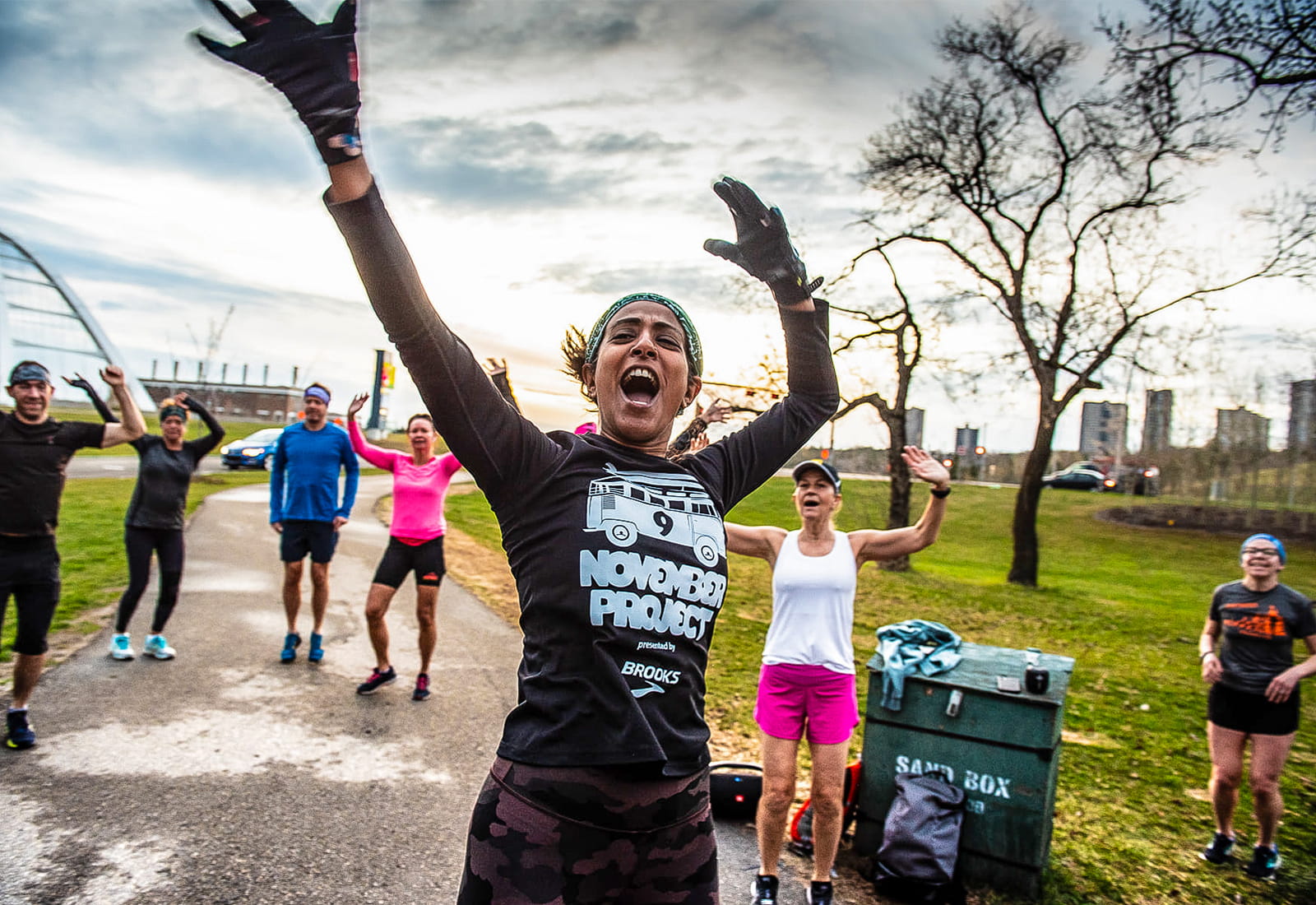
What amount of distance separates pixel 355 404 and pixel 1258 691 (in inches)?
274

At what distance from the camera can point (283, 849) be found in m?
4.05

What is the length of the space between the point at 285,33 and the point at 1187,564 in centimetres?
3417

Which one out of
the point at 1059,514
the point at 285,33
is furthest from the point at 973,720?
the point at 1059,514

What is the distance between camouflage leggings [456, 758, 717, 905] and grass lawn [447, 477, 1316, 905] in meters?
3.47

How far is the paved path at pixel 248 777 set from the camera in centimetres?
378

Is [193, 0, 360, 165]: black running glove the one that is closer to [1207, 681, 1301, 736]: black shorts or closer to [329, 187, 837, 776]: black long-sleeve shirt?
[329, 187, 837, 776]: black long-sleeve shirt

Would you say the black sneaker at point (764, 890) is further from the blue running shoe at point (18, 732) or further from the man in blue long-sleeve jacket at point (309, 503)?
the man in blue long-sleeve jacket at point (309, 503)

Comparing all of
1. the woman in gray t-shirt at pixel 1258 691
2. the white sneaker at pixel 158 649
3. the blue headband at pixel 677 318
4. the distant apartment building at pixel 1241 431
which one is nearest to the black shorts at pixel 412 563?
the white sneaker at pixel 158 649

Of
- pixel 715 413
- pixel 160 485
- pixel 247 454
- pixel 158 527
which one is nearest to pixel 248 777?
pixel 158 527

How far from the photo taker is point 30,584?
5.22 m

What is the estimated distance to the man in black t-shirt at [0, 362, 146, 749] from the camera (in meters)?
5.14

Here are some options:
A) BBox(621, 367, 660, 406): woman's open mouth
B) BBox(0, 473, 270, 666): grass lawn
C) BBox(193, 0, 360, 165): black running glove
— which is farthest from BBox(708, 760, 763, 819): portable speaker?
BBox(0, 473, 270, 666): grass lawn

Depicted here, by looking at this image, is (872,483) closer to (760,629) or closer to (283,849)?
(760,629)

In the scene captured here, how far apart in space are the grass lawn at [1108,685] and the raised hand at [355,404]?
3.89 m
